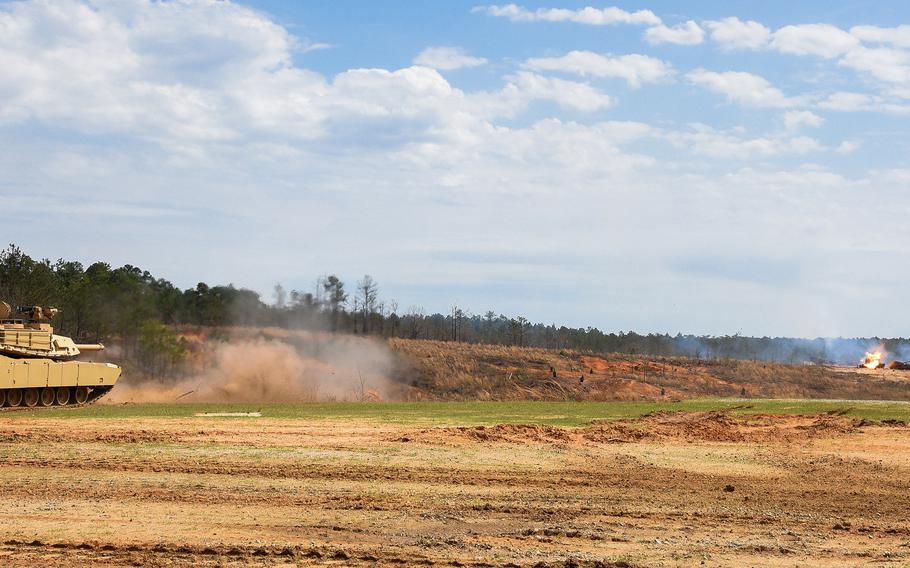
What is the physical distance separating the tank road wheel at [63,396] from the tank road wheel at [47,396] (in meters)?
0.32

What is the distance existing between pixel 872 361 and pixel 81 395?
73.0m

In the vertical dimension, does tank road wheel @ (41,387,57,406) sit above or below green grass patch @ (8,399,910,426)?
below

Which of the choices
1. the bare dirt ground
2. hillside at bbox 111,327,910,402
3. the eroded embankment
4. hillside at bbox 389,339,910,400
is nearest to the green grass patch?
the eroded embankment

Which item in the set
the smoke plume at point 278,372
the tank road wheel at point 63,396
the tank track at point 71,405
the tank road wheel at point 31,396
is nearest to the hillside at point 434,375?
the smoke plume at point 278,372

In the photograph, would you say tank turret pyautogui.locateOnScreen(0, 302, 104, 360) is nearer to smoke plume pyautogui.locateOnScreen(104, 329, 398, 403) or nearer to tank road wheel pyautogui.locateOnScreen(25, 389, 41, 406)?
tank road wheel pyautogui.locateOnScreen(25, 389, 41, 406)

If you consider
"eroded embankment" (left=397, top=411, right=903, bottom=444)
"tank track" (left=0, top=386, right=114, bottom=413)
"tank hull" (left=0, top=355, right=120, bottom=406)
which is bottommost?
"tank track" (left=0, top=386, right=114, bottom=413)

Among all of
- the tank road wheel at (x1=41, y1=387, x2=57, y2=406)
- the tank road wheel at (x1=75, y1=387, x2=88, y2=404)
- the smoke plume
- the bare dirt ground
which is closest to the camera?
the bare dirt ground

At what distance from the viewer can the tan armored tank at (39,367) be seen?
116 ft

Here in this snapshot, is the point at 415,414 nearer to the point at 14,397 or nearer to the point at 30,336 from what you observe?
the point at 14,397

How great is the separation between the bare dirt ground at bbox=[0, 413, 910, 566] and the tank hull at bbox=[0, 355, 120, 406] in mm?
10860

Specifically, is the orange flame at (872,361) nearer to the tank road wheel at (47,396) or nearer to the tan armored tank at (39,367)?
the tan armored tank at (39,367)

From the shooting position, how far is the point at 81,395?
39.4m

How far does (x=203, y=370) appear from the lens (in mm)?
55969

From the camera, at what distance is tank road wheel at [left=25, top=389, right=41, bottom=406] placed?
120ft
